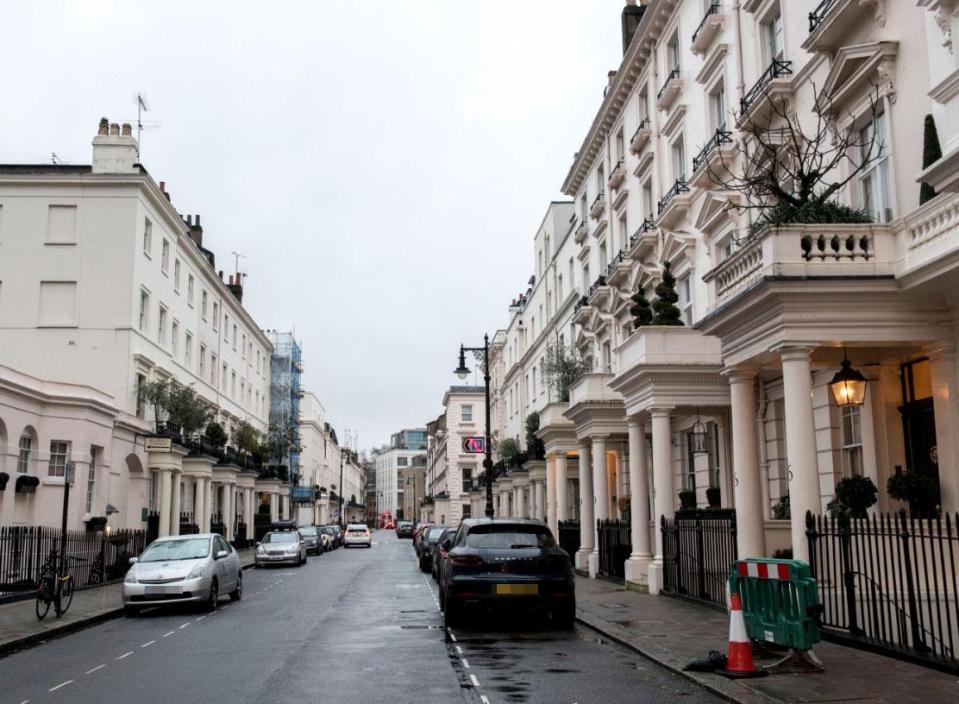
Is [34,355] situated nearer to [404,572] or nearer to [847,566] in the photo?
[404,572]

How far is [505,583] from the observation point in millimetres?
13969

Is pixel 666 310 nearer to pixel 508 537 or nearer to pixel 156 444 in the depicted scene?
pixel 508 537

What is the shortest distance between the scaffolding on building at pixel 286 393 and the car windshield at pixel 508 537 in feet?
181

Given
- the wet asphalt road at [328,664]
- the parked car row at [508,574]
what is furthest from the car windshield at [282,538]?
the parked car row at [508,574]

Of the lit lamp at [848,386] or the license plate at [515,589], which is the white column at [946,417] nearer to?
the lit lamp at [848,386]

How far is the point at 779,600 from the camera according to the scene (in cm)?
970

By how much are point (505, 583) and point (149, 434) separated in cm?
2474

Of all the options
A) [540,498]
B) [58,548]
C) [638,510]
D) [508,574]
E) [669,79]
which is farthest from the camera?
[540,498]

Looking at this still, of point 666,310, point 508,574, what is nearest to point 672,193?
point 666,310

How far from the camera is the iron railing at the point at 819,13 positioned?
1507 centimetres

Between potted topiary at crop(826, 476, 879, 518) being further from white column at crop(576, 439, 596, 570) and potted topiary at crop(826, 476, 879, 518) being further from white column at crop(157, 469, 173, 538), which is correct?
white column at crop(157, 469, 173, 538)

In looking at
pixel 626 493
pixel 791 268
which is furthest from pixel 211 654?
pixel 626 493

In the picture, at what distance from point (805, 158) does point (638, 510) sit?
30.3ft

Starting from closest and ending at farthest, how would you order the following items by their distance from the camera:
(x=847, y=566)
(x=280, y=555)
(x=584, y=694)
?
(x=584, y=694)
(x=847, y=566)
(x=280, y=555)
